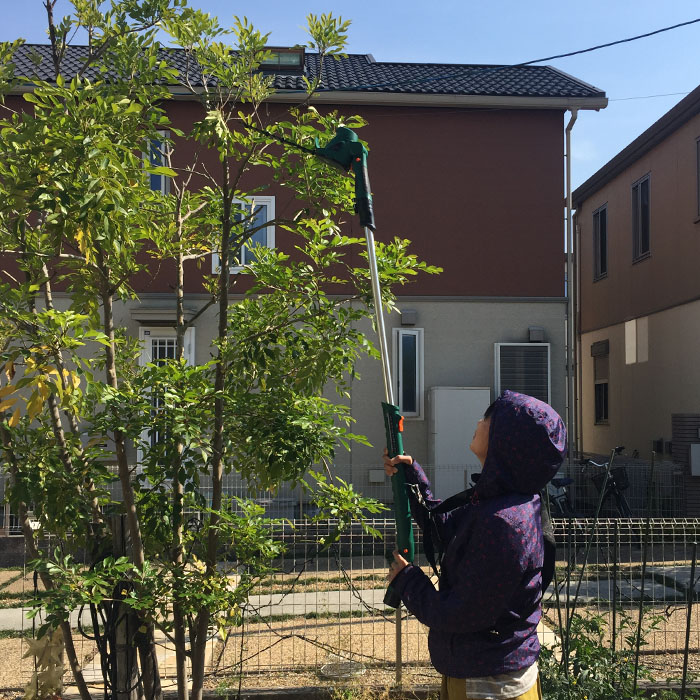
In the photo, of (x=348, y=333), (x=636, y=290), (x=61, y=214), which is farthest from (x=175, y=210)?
(x=636, y=290)

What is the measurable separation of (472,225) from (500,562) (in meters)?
11.0

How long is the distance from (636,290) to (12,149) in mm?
15175

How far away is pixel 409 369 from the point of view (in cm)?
1291

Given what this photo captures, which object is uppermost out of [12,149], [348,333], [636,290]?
[636,290]

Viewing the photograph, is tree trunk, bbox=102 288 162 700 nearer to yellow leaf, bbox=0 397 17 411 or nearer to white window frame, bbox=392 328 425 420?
yellow leaf, bbox=0 397 17 411

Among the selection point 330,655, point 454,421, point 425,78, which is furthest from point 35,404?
point 425,78

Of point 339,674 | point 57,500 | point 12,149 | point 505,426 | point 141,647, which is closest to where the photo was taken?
point 505,426

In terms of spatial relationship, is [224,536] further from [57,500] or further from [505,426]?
[505,426]

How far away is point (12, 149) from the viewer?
2809mm

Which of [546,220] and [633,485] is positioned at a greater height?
[546,220]

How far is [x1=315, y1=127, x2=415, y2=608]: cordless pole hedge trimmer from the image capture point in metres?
2.87

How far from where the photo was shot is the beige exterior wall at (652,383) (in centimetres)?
1399

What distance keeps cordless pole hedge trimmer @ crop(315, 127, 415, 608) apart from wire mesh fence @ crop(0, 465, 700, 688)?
0.88 m

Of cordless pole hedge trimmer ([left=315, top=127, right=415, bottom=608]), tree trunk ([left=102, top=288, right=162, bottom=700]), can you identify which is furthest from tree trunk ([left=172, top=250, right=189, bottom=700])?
cordless pole hedge trimmer ([left=315, top=127, right=415, bottom=608])
